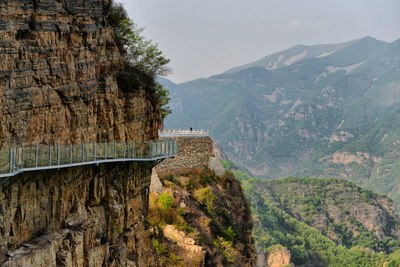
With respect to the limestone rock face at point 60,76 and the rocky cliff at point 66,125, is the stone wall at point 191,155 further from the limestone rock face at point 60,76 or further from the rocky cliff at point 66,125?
the limestone rock face at point 60,76

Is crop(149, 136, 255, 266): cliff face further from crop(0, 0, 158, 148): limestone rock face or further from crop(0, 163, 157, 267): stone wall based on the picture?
crop(0, 0, 158, 148): limestone rock face

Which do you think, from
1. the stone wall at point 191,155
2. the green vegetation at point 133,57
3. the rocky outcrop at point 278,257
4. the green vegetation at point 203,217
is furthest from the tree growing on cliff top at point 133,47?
the rocky outcrop at point 278,257

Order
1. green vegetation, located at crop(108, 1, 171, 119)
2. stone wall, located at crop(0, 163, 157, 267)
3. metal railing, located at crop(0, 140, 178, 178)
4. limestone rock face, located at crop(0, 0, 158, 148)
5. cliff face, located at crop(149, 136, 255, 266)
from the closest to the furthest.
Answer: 1. metal railing, located at crop(0, 140, 178, 178)
2. limestone rock face, located at crop(0, 0, 158, 148)
3. stone wall, located at crop(0, 163, 157, 267)
4. green vegetation, located at crop(108, 1, 171, 119)
5. cliff face, located at crop(149, 136, 255, 266)

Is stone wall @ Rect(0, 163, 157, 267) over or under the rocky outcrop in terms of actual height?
over

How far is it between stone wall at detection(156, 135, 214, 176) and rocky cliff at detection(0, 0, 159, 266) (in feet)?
90.6

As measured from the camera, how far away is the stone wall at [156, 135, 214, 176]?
5559 centimetres

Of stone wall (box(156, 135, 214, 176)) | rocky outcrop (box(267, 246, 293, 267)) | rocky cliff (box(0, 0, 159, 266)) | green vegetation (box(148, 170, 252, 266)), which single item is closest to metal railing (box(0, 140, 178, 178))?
rocky cliff (box(0, 0, 159, 266))

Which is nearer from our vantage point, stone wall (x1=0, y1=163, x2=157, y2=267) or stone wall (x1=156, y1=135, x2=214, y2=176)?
stone wall (x1=0, y1=163, x2=157, y2=267)

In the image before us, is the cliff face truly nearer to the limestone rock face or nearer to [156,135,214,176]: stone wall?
[156,135,214,176]: stone wall

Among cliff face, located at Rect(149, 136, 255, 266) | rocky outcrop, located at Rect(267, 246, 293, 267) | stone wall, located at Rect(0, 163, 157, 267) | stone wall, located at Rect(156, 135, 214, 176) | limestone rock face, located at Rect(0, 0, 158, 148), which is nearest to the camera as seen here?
limestone rock face, located at Rect(0, 0, 158, 148)

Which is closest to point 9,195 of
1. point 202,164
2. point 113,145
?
point 113,145

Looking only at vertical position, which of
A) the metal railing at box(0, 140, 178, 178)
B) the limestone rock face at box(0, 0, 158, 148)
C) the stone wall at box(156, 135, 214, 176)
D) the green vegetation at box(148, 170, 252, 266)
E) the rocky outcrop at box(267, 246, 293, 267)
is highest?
the limestone rock face at box(0, 0, 158, 148)

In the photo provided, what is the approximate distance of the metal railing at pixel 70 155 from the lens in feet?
56.9

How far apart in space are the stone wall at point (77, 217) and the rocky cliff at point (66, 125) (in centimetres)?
4
